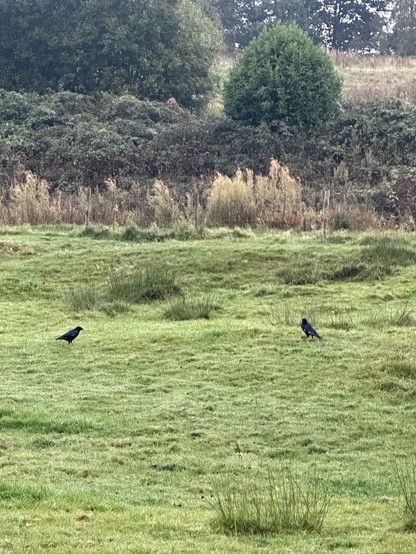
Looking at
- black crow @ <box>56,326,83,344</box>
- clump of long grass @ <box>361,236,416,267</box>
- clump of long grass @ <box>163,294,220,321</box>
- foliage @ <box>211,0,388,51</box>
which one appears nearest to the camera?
black crow @ <box>56,326,83,344</box>

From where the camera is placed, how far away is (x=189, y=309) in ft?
63.1

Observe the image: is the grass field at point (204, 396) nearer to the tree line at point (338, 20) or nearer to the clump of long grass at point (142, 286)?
the clump of long grass at point (142, 286)

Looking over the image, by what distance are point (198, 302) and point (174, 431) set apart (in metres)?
7.58

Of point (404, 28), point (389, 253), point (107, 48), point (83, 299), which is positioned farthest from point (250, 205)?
point (404, 28)

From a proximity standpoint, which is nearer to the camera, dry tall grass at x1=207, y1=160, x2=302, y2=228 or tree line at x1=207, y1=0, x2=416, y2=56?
dry tall grass at x1=207, y1=160, x2=302, y2=228

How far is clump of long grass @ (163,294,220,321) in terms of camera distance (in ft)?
62.7

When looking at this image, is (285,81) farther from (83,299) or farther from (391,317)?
(391,317)

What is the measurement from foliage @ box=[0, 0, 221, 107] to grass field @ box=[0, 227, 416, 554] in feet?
92.7

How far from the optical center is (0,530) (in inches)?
316

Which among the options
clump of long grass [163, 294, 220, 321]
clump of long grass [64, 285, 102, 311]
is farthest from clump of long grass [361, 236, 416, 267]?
clump of long grass [64, 285, 102, 311]

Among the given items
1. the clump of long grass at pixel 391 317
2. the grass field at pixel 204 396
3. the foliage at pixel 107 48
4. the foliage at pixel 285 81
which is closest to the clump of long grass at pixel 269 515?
the grass field at pixel 204 396

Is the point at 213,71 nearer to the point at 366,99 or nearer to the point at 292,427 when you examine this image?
the point at 366,99

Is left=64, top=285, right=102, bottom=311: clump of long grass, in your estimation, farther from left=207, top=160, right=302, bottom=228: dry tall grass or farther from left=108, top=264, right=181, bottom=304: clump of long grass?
Result: left=207, top=160, right=302, bottom=228: dry tall grass

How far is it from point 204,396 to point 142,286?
7684 millimetres
